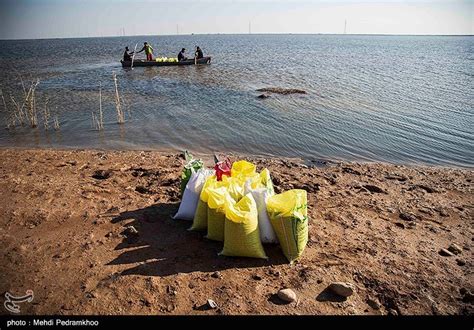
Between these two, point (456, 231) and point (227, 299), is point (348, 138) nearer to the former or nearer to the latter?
point (456, 231)

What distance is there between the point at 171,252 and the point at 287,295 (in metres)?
1.54

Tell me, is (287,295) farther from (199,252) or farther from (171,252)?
(171,252)

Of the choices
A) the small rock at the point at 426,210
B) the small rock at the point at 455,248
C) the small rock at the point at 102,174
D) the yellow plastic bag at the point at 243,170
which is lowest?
the small rock at the point at 455,248

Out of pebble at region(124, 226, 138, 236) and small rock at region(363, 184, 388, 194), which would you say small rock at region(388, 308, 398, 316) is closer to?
pebble at region(124, 226, 138, 236)

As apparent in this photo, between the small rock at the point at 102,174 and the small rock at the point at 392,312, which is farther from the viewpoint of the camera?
the small rock at the point at 102,174

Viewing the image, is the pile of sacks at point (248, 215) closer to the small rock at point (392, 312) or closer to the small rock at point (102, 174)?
the small rock at point (392, 312)

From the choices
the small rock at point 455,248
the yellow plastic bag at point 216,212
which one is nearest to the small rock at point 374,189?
the small rock at point 455,248

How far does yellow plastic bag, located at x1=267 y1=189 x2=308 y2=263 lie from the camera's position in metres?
3.72

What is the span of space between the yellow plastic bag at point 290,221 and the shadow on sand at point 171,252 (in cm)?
20

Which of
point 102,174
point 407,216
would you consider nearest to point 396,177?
point 407,216

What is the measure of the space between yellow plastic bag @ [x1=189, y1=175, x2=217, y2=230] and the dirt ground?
130 mm

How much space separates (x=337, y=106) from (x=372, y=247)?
37.0 feet

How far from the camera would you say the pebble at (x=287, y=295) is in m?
3.25

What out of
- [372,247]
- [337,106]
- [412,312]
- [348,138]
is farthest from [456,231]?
[337,106]
